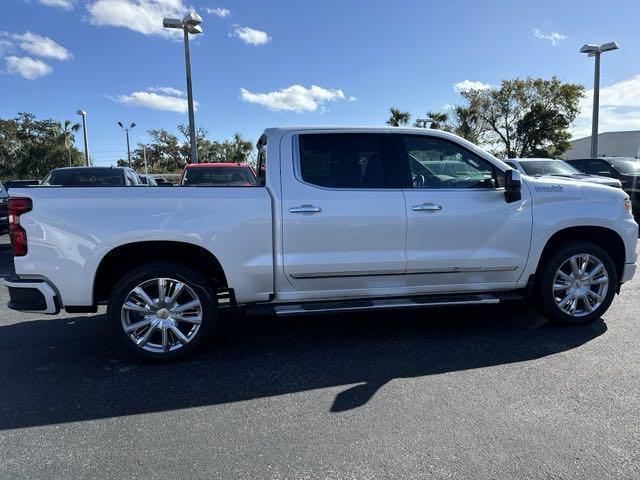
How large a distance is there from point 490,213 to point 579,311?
1.42 m

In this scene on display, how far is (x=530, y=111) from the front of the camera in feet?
108

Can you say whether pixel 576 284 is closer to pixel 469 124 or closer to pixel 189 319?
pixel 189 319

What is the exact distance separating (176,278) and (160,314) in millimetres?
326

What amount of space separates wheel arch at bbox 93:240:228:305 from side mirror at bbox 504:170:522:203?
8.47ft

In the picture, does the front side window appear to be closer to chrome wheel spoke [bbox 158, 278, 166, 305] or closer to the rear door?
the rear door

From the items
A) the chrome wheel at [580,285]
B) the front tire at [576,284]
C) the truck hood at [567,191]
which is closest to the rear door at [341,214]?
the truck hood at [567,191]

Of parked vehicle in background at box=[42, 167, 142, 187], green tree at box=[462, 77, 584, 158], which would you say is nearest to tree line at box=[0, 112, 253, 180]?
green tree at box=[462, 77, 584, 158]

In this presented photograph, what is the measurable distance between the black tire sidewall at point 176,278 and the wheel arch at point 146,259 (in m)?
0.15

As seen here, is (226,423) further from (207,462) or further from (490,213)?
(490,213)

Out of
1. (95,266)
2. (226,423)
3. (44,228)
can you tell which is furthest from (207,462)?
(44,228)

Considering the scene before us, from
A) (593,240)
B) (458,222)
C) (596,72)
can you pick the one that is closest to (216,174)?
(458,222)

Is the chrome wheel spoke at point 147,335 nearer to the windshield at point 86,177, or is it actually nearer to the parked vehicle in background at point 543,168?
the windshield at point 86,177

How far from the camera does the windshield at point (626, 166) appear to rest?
42.2 ft

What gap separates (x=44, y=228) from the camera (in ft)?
12.1
